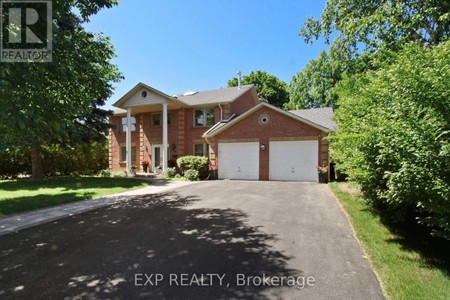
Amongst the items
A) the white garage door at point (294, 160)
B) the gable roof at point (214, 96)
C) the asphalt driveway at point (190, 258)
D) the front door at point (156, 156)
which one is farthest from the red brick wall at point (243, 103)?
the asphalt driveway at point (190, 258)

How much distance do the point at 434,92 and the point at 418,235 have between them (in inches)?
126

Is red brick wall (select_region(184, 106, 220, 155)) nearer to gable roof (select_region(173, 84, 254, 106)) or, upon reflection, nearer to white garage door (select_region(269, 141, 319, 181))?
gable roof (select_region(173, 84, 254, 106))

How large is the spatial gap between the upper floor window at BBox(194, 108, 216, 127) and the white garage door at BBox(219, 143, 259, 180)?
3346 millimetres

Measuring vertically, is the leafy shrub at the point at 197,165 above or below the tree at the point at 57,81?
below

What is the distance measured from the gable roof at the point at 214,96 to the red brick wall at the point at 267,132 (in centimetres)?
325

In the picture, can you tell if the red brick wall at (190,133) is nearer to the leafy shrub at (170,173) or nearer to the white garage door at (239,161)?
the leafy shrub at (170,173)

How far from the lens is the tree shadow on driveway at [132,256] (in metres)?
3.03

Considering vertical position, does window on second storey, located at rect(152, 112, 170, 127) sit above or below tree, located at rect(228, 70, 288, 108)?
below

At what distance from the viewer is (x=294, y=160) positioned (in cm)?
1393

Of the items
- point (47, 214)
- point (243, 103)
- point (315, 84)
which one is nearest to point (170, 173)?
point (243, 103)

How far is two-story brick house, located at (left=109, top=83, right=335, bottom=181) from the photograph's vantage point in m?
13.8

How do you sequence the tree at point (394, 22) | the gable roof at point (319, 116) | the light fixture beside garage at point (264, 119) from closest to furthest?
the tree at point (394, 22), the light fixture beside garage at point (264, 119), the gable roof at point (319, 116)

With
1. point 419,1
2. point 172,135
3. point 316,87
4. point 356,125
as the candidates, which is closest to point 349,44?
point 419,1

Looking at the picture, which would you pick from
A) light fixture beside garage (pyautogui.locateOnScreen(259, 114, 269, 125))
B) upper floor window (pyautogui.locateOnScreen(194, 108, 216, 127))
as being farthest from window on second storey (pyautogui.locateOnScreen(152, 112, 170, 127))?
light fixture beside garage (pyautogui.locateOnScreen(259, 114, 269, 125))
